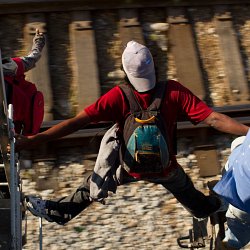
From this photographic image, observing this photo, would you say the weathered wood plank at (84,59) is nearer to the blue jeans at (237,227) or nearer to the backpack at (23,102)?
the backpack at (23,102)

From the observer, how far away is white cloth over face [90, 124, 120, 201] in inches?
183

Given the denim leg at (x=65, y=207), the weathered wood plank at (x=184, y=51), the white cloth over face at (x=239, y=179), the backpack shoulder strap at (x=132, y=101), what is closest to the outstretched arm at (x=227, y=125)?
the white cloth over face at (x=239, y=179)

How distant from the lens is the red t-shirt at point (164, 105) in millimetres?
4355

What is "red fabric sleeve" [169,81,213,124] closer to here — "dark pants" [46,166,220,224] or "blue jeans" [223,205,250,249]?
"dark pants" [46,166,220,224]

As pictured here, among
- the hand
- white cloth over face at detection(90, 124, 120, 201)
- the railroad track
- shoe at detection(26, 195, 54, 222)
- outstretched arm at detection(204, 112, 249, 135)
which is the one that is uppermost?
the hand

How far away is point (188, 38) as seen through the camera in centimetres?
→ 707

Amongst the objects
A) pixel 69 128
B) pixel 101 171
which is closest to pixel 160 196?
pixel 101 171

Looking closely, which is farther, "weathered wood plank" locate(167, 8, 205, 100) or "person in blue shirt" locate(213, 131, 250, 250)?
"weathered wood plank" locate(167, 8, 205, 100)

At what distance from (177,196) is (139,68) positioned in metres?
1.51

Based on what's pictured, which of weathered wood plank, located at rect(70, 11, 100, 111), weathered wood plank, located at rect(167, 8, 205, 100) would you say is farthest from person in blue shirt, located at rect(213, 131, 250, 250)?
weathered wood plank, located at rect(70, 11, 100, 111)

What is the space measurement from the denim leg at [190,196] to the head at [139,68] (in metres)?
0.95

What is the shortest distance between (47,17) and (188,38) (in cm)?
166

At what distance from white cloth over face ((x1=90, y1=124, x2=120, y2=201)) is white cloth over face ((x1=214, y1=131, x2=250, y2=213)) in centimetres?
82

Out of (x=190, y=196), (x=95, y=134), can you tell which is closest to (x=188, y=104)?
(x=190, y=196)
